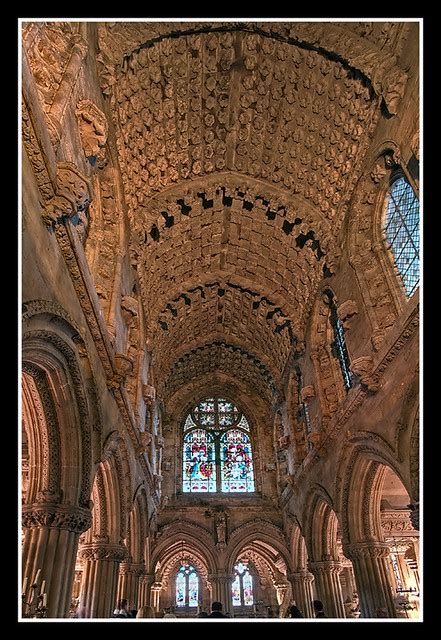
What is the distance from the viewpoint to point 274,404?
19.9 metres

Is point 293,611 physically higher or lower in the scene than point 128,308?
lower

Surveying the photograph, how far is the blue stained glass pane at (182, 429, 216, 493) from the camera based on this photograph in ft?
67.2

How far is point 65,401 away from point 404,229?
24.1 ft

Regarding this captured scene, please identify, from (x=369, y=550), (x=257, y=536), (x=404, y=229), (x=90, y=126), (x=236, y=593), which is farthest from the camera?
(x=236, y=593)

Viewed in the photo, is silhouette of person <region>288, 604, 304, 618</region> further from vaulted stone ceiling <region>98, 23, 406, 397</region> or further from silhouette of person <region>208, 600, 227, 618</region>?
vaulted stone ceiling <region>98, 23, 406, 397</region>

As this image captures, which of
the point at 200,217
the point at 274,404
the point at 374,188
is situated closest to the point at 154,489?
the point at 274,404

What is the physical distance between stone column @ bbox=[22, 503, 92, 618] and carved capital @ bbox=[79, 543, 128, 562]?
10.8ft

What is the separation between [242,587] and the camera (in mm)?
23078

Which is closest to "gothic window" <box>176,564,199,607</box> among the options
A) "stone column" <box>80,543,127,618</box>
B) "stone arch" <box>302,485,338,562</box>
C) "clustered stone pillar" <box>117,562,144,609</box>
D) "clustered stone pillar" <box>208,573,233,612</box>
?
"clustered stone pillar" <box>208,573,233,612</box>

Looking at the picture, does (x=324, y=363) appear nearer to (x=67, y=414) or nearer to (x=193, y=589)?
(x=67, y=414)

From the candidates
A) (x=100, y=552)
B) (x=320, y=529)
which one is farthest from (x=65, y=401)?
(x=320, y=529)

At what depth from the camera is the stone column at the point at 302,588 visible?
52.9ft

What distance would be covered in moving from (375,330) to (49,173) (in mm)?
6831

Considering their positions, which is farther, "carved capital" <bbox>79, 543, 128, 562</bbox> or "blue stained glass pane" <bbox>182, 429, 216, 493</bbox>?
"blue stained glass pane" <bbox>182, 429, 216, 493</bbox>
